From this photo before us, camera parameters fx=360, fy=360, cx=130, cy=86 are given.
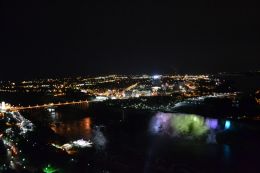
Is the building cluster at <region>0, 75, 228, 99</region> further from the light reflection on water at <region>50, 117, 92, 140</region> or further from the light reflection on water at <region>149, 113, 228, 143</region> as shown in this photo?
the light reflection on water at <region>50, 117, 92, 140</region>

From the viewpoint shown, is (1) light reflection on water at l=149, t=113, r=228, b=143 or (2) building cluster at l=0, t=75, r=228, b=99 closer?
(1) light reflection on water at l=149, t=113, r=228, b=143

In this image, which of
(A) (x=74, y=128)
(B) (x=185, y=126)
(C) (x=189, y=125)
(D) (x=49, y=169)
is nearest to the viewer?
(D) (x=49, y=169)

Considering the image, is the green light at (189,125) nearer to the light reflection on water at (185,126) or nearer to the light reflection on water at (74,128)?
the light reflection on water at (185,126)

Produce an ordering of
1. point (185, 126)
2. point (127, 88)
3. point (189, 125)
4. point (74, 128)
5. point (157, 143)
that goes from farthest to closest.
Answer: point (127, 88) → point (189, 125) → point (74, 128) → point (185, 126) → point (157, 143)

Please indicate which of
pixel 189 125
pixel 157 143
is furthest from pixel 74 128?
pixel 189 125

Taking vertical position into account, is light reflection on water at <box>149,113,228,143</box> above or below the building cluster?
below

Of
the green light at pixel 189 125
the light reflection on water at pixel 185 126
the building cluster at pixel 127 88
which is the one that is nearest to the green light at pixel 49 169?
the light reflection on water at pixel 185 126

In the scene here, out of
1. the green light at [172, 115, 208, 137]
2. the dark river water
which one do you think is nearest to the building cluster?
the green light at [172, 115, 208, 137]

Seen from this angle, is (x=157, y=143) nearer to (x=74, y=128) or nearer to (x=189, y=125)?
(x=189, y=125)

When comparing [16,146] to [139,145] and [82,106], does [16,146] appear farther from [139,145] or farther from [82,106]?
[82,106]
